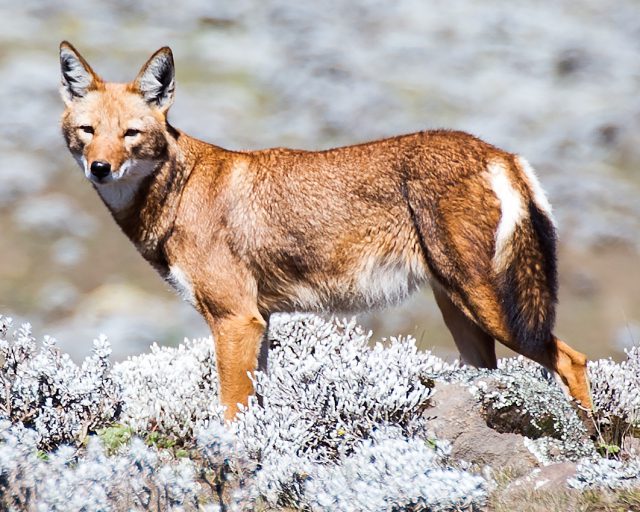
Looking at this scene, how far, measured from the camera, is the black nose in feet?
18.7

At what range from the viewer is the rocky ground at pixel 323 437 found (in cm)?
438

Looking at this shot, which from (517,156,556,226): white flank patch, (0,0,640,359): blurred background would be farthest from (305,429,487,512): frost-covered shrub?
(0,0,640,359): blurred background

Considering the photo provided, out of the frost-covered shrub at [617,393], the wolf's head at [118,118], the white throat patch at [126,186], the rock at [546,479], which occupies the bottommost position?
the rock at [546,479]

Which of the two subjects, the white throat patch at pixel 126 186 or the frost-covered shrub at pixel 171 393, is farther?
the frost-covered shrub at pixel 171 393

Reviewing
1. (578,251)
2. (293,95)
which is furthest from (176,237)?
(293,95)

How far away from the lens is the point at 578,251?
19.9 m

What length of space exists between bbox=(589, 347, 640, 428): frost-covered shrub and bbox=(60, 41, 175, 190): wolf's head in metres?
3.22

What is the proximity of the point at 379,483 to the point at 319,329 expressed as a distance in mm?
2722

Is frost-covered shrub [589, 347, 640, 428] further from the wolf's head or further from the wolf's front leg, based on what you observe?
the wolf's head

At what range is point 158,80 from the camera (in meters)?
6.27

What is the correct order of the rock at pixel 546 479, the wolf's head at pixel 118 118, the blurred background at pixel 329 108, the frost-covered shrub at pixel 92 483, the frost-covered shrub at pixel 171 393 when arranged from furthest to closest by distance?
1. the blurred background at pixel 329 108
2. the frost-covered shrub at pixel 171 393
3. the wolf's head at pixel 118 118
4. the rock at pixel 546 479
5. the frost-covered shrub at pixel 92 483

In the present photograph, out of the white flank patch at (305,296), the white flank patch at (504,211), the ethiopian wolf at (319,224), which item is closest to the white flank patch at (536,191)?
the ethiopian wolf at (319,224)

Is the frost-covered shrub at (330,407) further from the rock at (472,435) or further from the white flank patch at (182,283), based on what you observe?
the white flank patch at (182,283)

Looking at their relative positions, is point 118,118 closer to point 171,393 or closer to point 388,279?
point 171,393
